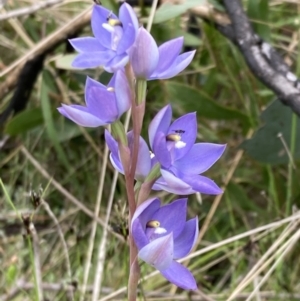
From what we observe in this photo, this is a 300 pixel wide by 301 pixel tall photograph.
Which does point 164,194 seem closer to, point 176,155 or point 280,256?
point 280,256

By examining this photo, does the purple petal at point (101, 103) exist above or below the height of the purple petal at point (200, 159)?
above

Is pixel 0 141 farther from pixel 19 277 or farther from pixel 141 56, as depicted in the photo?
pixel 141 56

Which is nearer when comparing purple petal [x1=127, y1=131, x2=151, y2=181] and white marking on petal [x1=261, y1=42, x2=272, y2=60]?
purple petal [x1=127, y1=131, x2=151, y2=181]

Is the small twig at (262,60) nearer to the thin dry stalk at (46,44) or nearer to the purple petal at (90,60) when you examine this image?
the thin dry stalk at (46,44)

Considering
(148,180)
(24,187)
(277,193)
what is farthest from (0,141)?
(148,180)

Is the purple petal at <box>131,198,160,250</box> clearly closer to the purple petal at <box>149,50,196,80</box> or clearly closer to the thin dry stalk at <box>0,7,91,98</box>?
the purple petal at <box>149,50,196,80</box>

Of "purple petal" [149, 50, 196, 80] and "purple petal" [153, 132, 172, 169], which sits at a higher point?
"purple petal" [149, 50, 196, 80]

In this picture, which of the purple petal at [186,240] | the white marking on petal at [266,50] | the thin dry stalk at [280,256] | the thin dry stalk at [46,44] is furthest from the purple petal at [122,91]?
the thin dry stalk at [46,44]

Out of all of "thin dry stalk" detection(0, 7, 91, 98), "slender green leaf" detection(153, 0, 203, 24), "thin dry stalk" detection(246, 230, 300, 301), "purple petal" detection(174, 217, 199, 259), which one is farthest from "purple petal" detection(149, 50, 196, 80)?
"thin dry stalk" detection(0, 7, 91, 98)
